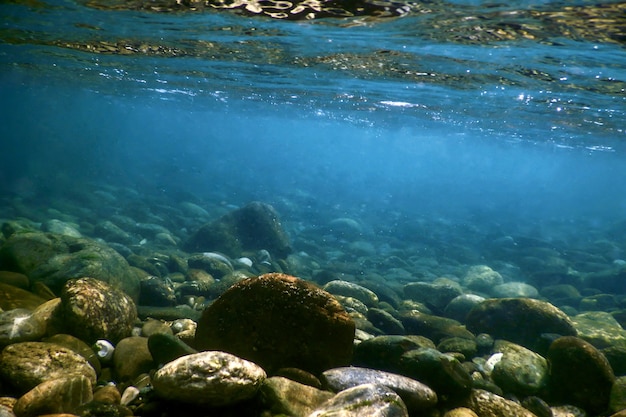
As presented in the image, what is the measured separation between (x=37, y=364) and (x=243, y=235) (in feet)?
44.2

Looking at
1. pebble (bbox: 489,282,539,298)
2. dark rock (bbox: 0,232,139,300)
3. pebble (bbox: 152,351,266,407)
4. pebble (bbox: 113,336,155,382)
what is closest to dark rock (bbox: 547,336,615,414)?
pebble (bbox: 152,351,266,407)

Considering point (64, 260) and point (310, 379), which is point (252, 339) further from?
point (64, 260)

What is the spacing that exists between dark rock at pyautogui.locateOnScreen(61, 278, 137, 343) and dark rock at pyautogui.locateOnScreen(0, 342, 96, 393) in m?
0.71

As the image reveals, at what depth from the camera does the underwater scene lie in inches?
164

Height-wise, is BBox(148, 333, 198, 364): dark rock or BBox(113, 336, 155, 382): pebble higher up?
BBox(148, 333, 198, 364): dark rock

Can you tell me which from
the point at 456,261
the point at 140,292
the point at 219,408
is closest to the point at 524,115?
the point at 456,261

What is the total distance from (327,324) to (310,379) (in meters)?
0.68

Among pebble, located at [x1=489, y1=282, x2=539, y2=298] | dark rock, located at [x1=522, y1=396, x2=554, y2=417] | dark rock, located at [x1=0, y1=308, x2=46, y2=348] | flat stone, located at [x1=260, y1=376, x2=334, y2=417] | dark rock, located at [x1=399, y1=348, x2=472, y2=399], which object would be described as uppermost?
flat stone, located at [x1=260, y1=376, x2=334, y2=417]

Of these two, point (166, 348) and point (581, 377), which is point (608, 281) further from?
point (166, 348)

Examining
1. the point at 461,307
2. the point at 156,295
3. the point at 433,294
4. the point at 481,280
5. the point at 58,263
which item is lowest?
the point at 481,280

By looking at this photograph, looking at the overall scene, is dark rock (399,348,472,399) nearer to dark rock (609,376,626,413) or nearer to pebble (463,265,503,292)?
dark rock (609,376,626,413)

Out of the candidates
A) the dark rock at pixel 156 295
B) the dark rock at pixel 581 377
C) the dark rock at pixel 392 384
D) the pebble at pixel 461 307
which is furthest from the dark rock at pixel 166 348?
the pebble at pixel 461 307

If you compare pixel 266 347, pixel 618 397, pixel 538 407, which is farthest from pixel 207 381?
pixel 618 397

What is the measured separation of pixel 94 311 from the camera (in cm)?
537
